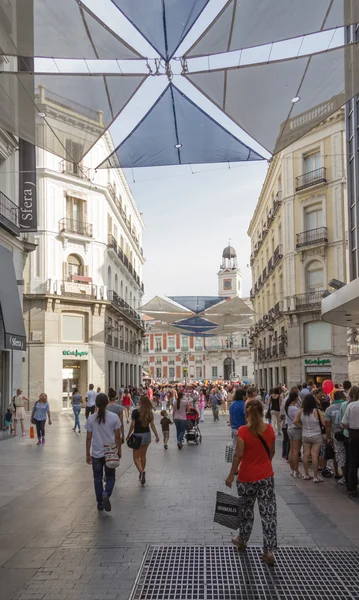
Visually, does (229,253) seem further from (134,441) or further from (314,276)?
(134,441)

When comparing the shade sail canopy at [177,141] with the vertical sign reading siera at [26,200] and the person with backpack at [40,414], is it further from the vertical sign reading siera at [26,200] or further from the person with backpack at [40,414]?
the vertical sign reading siera at [26,200]

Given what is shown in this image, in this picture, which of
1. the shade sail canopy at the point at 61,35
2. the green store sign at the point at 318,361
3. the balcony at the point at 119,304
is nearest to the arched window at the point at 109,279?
the balcony at the point at 119,304

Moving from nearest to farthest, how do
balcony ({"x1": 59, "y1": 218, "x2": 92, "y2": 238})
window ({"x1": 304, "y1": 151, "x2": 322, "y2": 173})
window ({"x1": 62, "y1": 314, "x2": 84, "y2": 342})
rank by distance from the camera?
1. window ({"x1": 304, "y1": 151, "x2": 322, "y2": 173})
2. balcony ({"x1": 59, "y1": 218, "x2": 92, "y2": 238})
3. window ({"x1": 62, "y1": 314, "x2": 84, "y2": 342})

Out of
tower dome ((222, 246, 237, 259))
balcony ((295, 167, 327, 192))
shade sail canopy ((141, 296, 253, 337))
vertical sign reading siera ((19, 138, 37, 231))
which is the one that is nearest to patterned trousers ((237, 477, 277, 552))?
vertical sign reading siera ((19, 138, 37, 231))

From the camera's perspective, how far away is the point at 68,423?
25438 millimetres

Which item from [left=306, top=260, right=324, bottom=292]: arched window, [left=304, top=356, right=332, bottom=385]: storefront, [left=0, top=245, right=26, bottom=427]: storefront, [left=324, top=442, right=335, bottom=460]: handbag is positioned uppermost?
[left=306, top=260, right=324, bottom=292]: arched window

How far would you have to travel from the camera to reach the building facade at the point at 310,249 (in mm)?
34250

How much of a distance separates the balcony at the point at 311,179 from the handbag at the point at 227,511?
101 feet

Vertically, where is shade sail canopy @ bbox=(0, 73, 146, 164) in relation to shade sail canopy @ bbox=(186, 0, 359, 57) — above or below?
below

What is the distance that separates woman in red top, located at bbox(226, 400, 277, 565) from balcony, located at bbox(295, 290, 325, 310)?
2977cm

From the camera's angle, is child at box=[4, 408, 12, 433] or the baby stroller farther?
child at box=[4, 408, 12, 433]

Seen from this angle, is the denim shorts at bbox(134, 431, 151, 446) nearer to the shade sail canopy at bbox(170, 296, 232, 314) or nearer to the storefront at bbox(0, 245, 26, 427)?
the storefront at bbox(0, 245, 26, 427)

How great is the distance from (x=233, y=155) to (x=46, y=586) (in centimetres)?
682

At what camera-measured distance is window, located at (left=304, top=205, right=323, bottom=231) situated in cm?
3581
